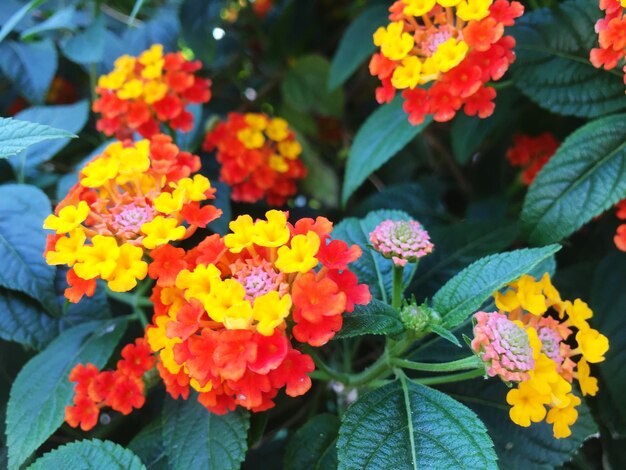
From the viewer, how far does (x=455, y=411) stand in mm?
700

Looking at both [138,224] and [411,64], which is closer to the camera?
[138,224]

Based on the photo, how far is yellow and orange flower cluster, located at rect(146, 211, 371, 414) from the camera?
59 cm

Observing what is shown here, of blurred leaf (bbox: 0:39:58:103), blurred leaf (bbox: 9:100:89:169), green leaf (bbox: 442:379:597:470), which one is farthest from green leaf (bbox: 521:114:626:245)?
blurred leaf (bbox: 0:39:58:103)

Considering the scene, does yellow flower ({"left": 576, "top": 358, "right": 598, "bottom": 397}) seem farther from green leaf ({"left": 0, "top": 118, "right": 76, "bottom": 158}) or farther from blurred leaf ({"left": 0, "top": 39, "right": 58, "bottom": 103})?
blurred leaf ({"left": 0, "top": 39, "right": 58, "bottom": 103})

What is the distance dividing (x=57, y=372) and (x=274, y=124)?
0.60 m

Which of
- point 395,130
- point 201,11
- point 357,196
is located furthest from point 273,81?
point 395,130

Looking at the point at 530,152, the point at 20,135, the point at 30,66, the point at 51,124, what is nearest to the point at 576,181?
the point at 530,152

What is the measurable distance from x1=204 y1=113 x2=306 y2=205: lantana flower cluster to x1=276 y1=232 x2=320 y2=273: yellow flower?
522 mm

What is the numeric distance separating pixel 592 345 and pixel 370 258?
312mm

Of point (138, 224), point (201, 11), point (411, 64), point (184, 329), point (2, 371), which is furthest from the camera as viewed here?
point (201, 11)

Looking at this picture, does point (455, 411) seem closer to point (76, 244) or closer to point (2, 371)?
point (76, 244)

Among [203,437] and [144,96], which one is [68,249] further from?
[144,96]

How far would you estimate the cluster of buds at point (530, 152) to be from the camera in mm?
1227

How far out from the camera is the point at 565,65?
0.95 meters
